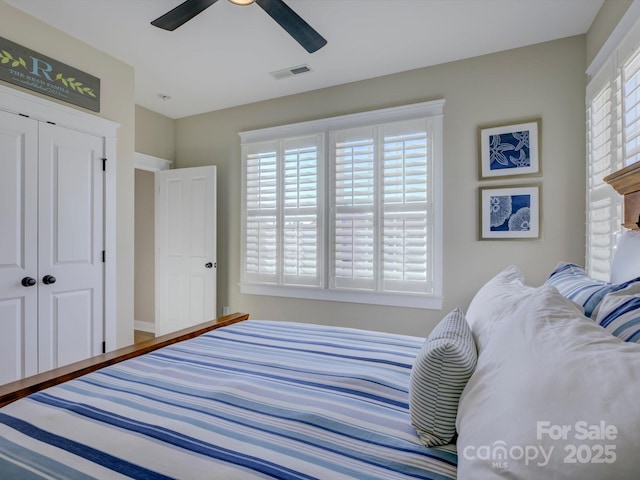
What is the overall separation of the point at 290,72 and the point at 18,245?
2.62m

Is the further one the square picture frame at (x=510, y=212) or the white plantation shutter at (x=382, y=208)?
the white plantation shutter at (x=382, y=208)

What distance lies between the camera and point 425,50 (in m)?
2.91

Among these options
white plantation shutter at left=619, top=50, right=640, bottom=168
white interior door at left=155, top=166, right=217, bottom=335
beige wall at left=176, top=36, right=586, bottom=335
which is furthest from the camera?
white interior door at left=155, top=166, right=217, bottom=335

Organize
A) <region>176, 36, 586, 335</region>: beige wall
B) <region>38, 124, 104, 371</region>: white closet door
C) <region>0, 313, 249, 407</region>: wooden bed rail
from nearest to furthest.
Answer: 1. <region>0, 313, 249, 407</region>: wooden bed rail
2. <region>38, 124, 104, 371</region>: white closet door
3. <region>176, 36, 586, 335</region>: beige wall

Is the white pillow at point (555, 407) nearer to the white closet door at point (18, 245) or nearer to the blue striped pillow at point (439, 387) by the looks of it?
the blue striped pillow at point (439, 387)

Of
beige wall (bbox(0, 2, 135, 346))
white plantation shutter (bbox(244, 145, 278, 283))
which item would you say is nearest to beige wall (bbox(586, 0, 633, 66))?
white plantation shutter (bbox(244, 145, 278, 283))

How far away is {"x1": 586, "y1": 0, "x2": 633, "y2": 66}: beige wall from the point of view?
204 cm

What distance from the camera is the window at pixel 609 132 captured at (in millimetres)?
1827

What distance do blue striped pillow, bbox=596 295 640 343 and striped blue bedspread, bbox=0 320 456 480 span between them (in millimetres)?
483

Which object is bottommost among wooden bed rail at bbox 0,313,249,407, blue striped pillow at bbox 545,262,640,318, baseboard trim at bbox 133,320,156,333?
baseboard trim at bbox 133,320,156,333

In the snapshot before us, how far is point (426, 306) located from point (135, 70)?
3.51m

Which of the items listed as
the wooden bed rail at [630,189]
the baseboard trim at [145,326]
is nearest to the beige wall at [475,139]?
the wooden bed rail at [630,189]

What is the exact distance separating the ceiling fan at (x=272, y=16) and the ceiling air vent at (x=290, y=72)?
3.54ft

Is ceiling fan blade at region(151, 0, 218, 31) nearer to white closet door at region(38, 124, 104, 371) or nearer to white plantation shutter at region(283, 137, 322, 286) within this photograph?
white closet door at region(38, 124, 104, 371)
